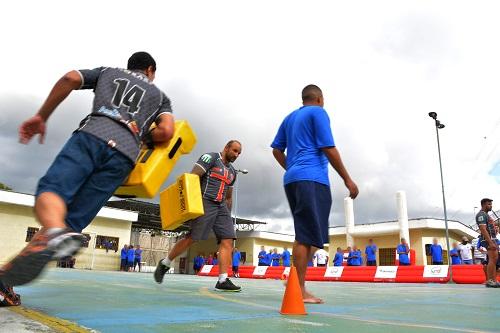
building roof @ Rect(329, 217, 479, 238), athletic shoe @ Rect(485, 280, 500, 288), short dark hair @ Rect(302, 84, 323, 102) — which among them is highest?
building roof @ Rect(329, 217, 479, 238)

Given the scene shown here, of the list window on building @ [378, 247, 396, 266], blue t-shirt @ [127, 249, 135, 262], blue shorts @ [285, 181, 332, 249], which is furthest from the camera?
window on building @ [378, 247, 396, 266]

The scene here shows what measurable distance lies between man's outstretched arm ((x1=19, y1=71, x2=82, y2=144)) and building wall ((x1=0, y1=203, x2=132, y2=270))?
80.7ft

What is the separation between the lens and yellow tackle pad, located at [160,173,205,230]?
2992mm

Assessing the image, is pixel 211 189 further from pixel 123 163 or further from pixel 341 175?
pixel 123 163

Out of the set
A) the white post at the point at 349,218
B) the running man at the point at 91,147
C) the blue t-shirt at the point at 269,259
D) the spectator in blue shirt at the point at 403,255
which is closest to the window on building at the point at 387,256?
the white post at the point at 349,218

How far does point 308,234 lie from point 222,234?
221 centimetres

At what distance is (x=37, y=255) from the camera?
1598 mm

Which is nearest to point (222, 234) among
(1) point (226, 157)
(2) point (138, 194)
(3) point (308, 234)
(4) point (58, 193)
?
(1) point (226, 157)

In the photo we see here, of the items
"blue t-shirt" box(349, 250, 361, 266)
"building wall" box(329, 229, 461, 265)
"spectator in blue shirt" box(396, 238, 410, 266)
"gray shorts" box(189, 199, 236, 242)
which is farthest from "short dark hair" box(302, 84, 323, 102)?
"building wall" box(329, 229, 461, 265)

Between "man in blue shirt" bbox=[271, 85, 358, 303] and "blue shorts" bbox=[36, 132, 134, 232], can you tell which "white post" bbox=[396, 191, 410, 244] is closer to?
"man in blue shirt" bbox=[271, 85, 358, 303]

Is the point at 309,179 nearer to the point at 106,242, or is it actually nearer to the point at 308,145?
the point at 308,145

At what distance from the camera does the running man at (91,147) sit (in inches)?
67.6

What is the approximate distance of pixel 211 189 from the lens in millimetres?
5230

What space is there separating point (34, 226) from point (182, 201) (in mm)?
27897
